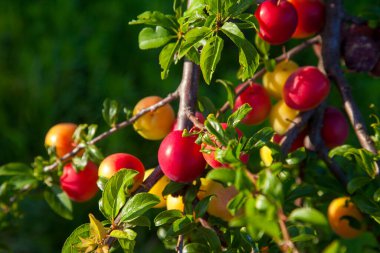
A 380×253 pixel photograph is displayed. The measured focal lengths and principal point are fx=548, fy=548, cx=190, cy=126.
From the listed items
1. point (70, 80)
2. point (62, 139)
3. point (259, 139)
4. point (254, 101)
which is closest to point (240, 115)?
point (259, 139)

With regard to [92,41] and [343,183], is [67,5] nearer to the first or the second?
[92,41]

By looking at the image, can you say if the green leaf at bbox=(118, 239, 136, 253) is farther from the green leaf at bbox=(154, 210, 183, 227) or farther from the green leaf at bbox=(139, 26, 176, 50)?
the green leaf at bbox=(139, 26, 176, 50)

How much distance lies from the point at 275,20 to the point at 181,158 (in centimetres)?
21

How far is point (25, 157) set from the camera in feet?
5.61

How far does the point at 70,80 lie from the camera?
Answer: 1.77 m

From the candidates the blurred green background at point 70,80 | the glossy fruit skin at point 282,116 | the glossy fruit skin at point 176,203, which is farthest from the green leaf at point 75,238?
the blurred green background at point 70,80

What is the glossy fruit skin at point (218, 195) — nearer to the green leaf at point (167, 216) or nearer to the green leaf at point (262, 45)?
the green leaf at point (167, 216)

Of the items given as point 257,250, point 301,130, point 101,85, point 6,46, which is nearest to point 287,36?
point 301,130

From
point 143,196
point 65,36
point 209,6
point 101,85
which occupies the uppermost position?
point 209,6

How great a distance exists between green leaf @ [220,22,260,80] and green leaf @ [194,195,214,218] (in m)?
0.14

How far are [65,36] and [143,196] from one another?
1.40 meters

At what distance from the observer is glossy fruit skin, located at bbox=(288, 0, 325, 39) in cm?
76

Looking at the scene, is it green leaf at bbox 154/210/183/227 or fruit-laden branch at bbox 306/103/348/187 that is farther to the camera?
fruit-laden branch at bbox 306/103/348/187

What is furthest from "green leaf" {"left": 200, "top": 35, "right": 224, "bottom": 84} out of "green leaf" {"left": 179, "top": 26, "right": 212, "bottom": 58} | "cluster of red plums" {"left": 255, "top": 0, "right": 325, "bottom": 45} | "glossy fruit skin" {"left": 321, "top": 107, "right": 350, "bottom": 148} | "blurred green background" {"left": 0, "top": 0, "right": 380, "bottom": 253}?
→ "blurred green background" {"left": 0, "top": 0, "right": 380, "bottom": 253}
